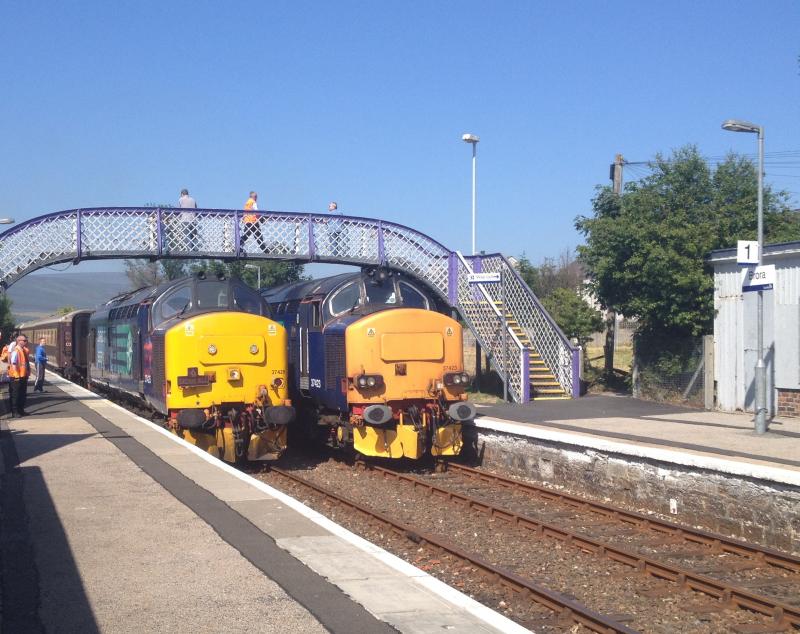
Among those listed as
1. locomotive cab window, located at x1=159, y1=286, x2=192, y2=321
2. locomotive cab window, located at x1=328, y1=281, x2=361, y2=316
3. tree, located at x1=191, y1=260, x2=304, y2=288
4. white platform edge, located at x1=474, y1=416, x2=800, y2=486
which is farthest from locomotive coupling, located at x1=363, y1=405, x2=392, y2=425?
tree, located at x1=191, y1=260, x2=304, y2=288

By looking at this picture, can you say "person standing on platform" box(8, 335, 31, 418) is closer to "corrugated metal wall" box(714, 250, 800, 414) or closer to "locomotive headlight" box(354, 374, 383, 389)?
"locomotive headlight" box(354, 374, 383, 389)

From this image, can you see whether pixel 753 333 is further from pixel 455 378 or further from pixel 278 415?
pixel 278 415

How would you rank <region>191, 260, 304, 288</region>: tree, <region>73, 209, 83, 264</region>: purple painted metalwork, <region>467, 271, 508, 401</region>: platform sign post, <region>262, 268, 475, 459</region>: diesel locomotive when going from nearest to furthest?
<region>262, 268, 475, 459</region>: diesel locomotive
<region>73, 209, 83, 264</region>: purple painted metalwork
<region>467, 271, 508, 401</region>: platform sign post
<region>191, 260, 304, 288</region>: tree

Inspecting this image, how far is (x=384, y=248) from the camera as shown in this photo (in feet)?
70.0

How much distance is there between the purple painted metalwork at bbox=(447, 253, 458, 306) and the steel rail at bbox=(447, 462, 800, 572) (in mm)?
9068

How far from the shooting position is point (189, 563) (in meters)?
6.81

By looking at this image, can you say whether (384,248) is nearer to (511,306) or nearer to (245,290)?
(511,306)

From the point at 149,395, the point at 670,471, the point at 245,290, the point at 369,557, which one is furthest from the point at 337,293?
the point at 369,557

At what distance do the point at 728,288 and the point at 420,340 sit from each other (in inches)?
312

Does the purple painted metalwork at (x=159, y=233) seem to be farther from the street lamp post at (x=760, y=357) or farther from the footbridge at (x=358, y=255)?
the street lamp post at (x=760, y=357)

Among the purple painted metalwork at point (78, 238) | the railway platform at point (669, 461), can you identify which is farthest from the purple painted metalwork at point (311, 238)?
the railway platform at point (669, 461)

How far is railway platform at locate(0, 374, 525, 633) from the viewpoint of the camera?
219 inches

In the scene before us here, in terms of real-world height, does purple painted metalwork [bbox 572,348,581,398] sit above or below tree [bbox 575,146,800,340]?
below

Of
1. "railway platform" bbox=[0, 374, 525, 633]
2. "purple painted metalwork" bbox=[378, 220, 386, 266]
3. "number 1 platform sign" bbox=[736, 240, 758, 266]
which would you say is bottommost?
"railway platform" bbox=[0, 374, 525, 633]
